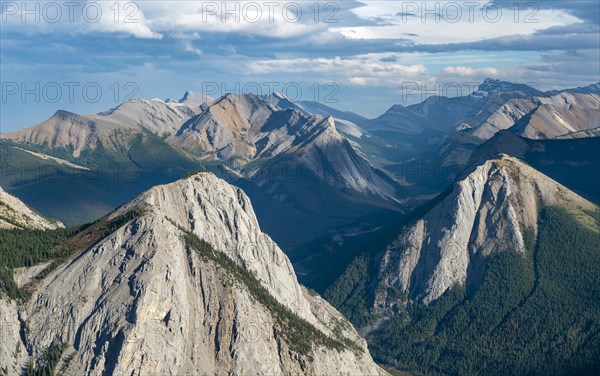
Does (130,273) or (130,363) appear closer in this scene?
(130,363)

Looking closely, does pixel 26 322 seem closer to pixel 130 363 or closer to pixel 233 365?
pixel 130 363

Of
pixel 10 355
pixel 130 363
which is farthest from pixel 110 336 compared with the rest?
pixel 10 355

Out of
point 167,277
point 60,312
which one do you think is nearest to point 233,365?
point 167,277

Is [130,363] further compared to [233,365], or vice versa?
[233,365]

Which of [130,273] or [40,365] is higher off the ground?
[130,273]

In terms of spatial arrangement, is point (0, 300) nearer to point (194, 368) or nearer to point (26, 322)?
point (26, 322)

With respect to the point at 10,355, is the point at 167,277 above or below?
above

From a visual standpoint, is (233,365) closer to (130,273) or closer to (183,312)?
(183,312)
